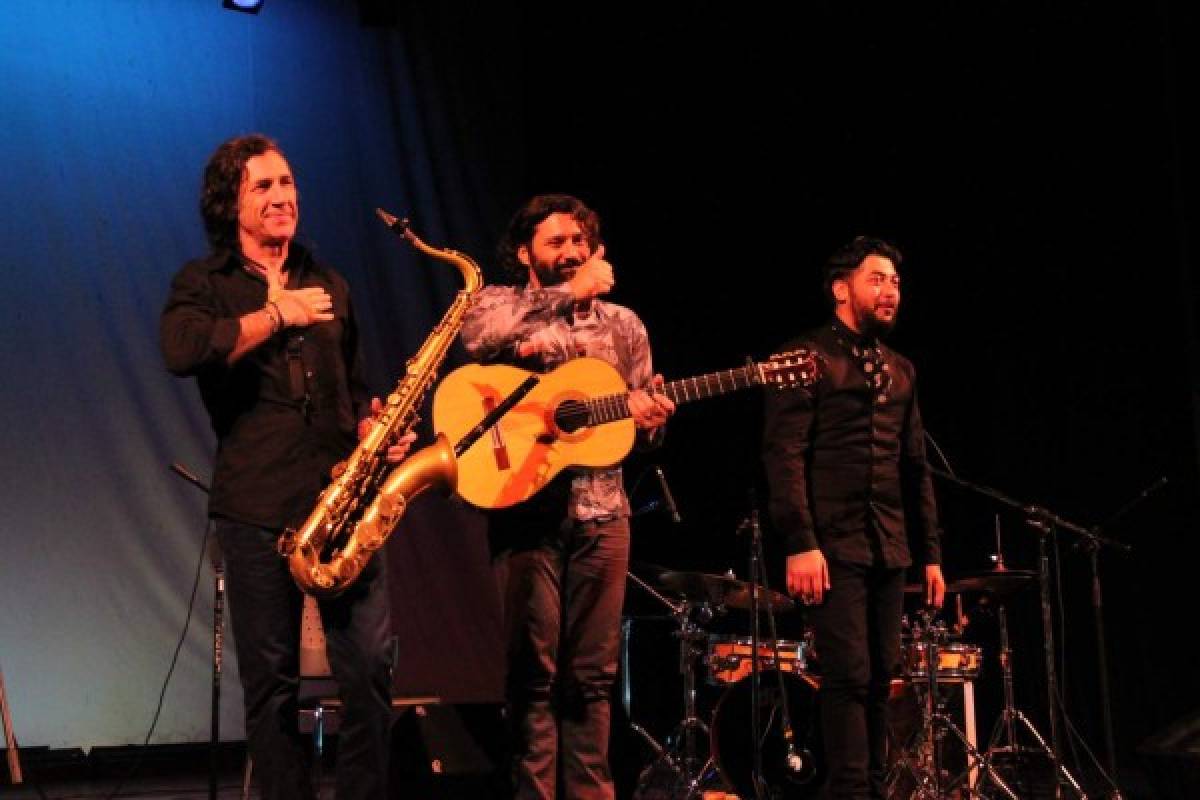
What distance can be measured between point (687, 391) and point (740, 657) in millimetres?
2258

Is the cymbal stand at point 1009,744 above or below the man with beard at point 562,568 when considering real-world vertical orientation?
below

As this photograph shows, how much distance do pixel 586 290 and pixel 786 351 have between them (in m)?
0.81

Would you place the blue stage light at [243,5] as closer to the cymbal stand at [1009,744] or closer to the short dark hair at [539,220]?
the short dark hair at [539,220]

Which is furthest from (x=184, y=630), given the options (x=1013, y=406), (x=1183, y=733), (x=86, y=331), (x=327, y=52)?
(x=1183, y=733)

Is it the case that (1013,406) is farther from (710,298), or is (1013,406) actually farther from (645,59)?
(645,59)

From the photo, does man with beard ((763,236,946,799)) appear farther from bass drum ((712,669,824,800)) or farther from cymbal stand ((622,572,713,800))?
cymbal stand ((622,572,713,800))

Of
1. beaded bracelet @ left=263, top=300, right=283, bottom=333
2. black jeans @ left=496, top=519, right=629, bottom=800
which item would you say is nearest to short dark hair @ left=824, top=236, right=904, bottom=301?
black jeans @ left=496, top=519, right=629, bottom=800

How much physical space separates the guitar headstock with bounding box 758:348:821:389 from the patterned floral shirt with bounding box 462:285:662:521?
385 mm

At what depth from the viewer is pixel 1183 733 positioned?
1.67 m

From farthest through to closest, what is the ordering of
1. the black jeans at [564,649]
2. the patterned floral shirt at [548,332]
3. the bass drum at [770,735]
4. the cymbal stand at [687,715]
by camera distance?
the cymbal stand at [687,715] → the bass drum at [770,735] → the patterned floral shirt at [548,332] → the black jeans at [564,649]

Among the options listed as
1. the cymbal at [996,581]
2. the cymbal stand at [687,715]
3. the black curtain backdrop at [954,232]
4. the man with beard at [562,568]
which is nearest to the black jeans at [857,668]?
the man with beard at [562,568]

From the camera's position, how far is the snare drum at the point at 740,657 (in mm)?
5949

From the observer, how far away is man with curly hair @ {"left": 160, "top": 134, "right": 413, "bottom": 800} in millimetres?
3250

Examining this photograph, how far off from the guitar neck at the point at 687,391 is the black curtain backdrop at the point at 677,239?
3.15 meters
